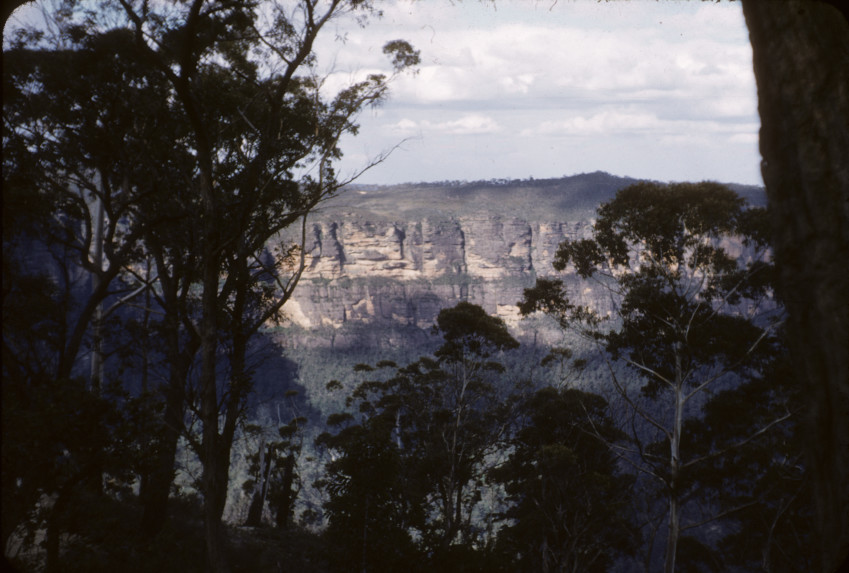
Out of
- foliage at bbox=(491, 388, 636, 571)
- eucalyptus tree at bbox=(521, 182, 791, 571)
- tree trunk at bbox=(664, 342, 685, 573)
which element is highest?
eucalyptus tree at bbox=(521, 182, 791, 571)

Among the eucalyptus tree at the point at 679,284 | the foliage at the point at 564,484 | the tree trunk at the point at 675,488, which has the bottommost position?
the foliage at the point at 564,484

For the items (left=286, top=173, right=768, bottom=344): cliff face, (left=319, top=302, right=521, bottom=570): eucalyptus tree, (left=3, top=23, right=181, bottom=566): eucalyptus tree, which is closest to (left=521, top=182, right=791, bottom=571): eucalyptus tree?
(left=319, top=302, right=521, bottom=570): eucalyptus tree

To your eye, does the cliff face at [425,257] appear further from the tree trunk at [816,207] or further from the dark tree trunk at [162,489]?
the tree trunk at [816,207]

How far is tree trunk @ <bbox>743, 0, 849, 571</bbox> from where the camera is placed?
161 cm

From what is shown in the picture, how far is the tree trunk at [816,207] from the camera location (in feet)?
5.29

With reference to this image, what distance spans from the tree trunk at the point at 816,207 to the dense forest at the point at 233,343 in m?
4.77

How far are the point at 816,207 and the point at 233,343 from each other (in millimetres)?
8606

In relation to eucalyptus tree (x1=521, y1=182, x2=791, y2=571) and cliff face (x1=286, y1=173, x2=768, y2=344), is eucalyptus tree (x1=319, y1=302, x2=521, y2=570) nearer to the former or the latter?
eucalyptus tree (x1=521, y1=182, x2=791, y2=571)

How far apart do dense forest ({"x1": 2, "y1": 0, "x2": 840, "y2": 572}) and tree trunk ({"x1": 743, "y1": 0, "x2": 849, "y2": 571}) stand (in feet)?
15.6

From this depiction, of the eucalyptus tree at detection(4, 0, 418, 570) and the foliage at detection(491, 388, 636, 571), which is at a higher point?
the eucalyptus tree at detection(4, 0, 418, 570)

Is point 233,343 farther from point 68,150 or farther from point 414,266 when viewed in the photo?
point 414,266

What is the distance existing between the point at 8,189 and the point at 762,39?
6740 mm

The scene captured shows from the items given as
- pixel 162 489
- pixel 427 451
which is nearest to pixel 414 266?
pixel 427 451

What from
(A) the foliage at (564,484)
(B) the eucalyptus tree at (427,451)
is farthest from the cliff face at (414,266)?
(A) the foliage at (564,484)
